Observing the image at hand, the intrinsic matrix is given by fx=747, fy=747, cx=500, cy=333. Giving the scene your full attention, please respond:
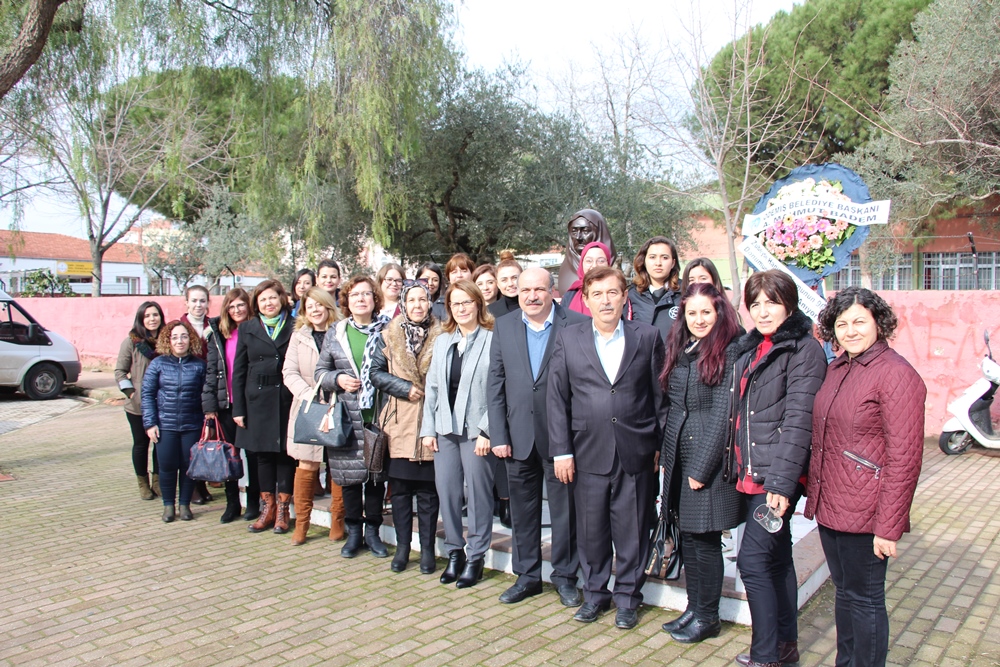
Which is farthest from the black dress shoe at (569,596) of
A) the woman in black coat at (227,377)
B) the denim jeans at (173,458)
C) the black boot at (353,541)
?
the denim jeans at (173,458)

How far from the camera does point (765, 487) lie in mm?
3213

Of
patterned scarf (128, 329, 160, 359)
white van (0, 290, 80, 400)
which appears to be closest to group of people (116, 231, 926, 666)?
patterned scarf (128, 329, 160, 359)

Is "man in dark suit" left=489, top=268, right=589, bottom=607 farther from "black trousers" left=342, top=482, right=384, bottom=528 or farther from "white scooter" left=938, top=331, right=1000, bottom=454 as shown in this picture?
"white scooter" left=938, top=331, right=1000, bottom=454

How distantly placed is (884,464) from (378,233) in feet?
39.6

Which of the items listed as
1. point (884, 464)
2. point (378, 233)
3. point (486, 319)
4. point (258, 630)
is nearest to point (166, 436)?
point (258, 630)

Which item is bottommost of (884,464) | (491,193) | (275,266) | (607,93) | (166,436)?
(166,436)

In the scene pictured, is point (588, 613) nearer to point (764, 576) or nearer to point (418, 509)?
point (764, 576)

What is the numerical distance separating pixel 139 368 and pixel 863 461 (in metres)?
6.01

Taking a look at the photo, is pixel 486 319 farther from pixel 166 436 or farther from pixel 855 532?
pixel 166 436

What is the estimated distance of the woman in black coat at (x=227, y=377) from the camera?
19.8 ft

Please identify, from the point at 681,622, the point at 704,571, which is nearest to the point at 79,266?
the point at 681,622

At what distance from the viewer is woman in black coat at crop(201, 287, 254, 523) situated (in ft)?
19.8

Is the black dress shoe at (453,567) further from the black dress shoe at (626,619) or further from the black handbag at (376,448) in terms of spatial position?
the black dress shoe at (626,619)

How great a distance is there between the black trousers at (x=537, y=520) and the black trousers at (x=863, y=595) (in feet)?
4.84
